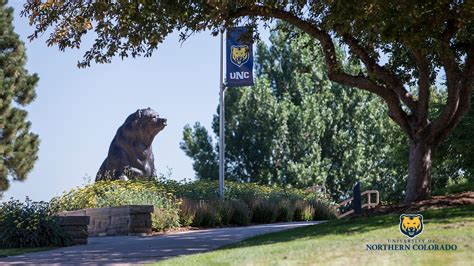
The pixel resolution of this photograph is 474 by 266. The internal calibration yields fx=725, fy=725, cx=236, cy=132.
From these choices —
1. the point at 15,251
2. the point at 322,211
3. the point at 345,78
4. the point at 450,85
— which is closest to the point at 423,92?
the point at 450,85

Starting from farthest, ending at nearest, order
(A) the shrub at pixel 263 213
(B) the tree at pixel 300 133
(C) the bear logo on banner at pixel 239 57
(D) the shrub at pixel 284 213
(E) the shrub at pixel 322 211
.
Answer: (B) the tree at pixel 300 133 → (E) the shrub at pixel 322 211 → (C) the bear logo on banner at pixel 239 57 → (D) the shrub at pixel 284 213 → (A) the shrub at pixel 263 213

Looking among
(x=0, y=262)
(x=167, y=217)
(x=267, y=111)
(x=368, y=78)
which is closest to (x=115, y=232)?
(x=167, y=217)

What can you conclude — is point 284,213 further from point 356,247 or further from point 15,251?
point 356,247

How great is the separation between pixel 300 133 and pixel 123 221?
70.8 ft

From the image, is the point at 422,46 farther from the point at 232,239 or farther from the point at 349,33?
the point at 232,239

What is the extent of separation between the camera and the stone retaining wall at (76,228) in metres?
16.9

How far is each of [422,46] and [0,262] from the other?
31.7 feet

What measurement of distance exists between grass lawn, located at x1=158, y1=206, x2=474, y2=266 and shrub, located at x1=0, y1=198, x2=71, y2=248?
524 cm

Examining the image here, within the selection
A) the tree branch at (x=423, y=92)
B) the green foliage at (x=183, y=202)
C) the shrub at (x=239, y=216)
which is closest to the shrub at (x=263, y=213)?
the green foliage at (x=183, y=202)

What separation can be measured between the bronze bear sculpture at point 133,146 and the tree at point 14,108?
10859 mm

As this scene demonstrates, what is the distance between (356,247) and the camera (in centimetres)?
1098

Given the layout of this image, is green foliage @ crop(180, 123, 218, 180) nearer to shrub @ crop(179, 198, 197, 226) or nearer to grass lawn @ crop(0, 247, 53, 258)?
shrub @ crop(179, 198, 197, 226)

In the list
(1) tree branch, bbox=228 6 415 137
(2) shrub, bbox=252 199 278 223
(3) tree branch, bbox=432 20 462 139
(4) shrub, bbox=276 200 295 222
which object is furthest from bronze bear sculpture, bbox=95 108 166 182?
(3) tree branch, bbox=432 20 462 139

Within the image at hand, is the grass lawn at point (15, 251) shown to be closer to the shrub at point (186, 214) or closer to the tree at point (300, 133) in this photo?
the shrub at point (186, 214)
